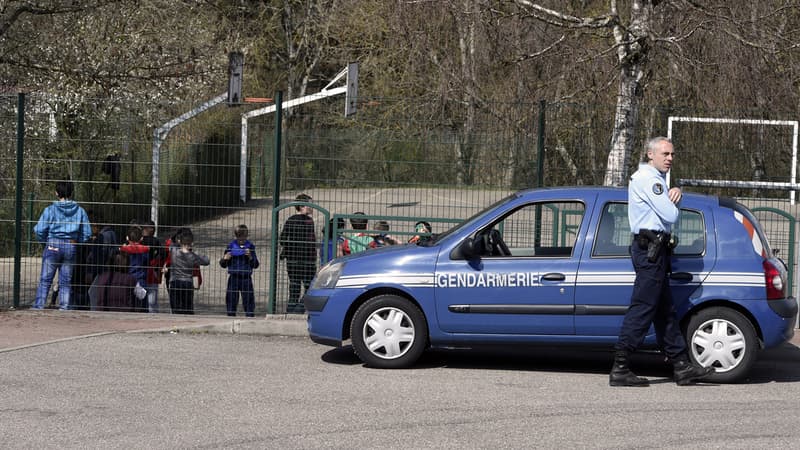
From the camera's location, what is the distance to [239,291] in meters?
11.9

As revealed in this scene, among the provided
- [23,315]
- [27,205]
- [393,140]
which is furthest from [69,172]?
[393,140]

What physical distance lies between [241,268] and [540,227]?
3.30m

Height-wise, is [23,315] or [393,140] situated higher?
[393,140]

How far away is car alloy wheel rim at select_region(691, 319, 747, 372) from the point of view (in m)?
8.66

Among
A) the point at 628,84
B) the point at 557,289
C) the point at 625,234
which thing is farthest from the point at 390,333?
the point at 628,84

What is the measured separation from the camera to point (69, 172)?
1349cm

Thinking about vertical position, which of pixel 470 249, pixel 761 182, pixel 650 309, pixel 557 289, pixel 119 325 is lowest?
pixel 119 325

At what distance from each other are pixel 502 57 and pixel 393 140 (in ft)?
17.5

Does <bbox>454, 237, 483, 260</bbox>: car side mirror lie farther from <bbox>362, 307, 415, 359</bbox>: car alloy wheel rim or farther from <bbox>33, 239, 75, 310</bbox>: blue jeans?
<bbox>33, 239, 75, 310</bbox>: blue jeans

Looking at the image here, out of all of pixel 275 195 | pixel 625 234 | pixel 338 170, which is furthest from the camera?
pixel 338 170

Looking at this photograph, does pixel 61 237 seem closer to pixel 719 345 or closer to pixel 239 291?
pixel 239 291

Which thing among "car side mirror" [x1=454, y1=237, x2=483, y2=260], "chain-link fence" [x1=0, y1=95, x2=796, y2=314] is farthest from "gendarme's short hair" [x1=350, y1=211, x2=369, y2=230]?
"car side mirror" [x1=454, y1=237, x2=483, y2=260]

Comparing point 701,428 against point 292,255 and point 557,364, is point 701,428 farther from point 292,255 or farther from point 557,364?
point 292,255

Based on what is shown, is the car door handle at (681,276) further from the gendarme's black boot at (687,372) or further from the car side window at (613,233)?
the gendarme's black boot at (687,372)
